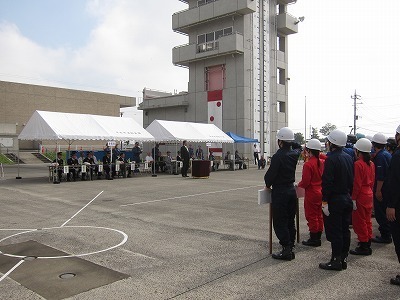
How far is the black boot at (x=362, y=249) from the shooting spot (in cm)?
599

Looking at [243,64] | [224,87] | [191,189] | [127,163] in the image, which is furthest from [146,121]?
[191,189]

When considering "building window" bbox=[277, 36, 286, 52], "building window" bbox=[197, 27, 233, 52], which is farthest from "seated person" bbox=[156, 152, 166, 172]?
"building window" bbox=[277, 36, 286, 52]

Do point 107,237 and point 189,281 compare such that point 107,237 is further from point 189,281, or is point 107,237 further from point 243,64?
point 243,64

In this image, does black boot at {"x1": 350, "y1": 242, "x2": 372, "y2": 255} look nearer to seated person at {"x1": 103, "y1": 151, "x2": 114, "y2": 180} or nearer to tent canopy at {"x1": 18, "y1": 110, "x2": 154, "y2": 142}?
tent canopy at {"x1": 18, "y1": 110, "x2": 154, "y2": 142}

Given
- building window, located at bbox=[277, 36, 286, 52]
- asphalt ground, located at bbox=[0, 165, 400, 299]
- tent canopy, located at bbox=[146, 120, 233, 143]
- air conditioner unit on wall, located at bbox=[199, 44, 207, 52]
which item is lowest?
asphalt ground, located at bbox=[0, 165, 400, 299]

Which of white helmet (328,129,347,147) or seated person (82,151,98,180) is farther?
seated person (82,151,98,180)

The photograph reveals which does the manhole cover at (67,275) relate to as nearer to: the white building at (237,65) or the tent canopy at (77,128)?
the tent canopy at (77,128)

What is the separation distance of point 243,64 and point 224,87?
11.1ft

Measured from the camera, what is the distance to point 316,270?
206 inches

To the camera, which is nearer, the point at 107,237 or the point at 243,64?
the point at 107,237

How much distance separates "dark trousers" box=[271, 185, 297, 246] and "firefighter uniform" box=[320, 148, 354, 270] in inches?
22.9

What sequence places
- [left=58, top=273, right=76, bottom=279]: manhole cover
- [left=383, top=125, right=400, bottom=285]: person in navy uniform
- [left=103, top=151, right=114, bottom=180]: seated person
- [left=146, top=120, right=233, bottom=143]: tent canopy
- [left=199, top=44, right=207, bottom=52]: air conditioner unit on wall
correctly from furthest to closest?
[left=199, top=44, right=207, bottom=52]: air conditioner unit on wall
[left=146, top=120, right=233, bottom=143]: tent canopy
[left=103, top=151, right=114, bottom=180]: seated person
[left=58, top=273, right=76, bottom=279]: manhole cover
[left=383, top=125, right=400, bottom=285]: person in navy uniform

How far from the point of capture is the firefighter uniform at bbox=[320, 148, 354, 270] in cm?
522

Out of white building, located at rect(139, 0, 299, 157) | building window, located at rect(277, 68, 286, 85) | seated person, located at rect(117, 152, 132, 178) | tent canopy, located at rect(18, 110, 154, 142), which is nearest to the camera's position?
tent canopy, located at rect(18, 110, 154, 142)
